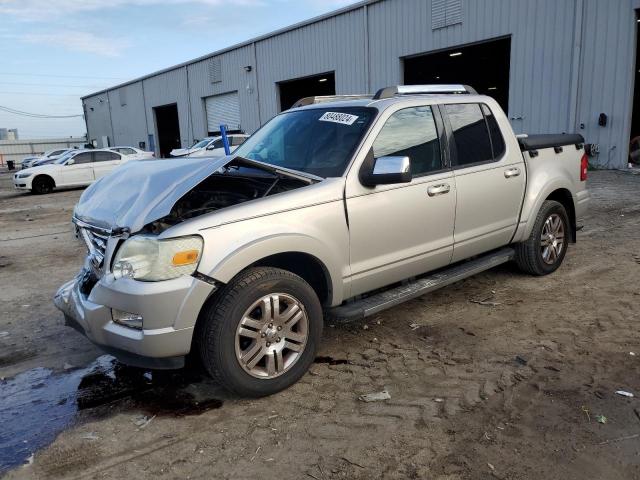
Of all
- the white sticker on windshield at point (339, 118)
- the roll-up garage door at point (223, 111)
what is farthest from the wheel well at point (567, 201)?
the roll-up garage door at point (223, 111)

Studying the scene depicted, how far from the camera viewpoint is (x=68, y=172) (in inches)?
772

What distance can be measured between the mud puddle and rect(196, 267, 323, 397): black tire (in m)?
0.30

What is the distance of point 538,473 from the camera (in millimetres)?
2594

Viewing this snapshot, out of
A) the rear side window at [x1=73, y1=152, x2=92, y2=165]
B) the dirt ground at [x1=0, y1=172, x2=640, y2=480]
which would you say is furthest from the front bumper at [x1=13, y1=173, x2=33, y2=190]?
the dirt ground at [x1=0, y1=172, x2=640, y2=480]

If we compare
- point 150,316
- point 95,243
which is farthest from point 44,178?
point 150,316

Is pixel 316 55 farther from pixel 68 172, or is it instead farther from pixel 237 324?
pixel 237 324

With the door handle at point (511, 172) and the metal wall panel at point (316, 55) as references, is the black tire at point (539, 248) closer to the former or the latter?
the door handle at point (511, 172)

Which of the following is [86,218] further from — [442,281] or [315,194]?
[442,281]

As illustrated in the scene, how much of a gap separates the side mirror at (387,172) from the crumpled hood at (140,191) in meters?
0.99

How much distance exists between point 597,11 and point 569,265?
469 inches

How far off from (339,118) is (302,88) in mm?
24982

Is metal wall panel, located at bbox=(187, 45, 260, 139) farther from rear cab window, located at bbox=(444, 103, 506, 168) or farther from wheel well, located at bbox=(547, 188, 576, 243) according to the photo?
rear cab window, located at bbox=(444, 103, 506, 168)

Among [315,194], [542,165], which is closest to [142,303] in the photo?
[315,194]

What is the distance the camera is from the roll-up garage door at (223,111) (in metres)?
30.3
